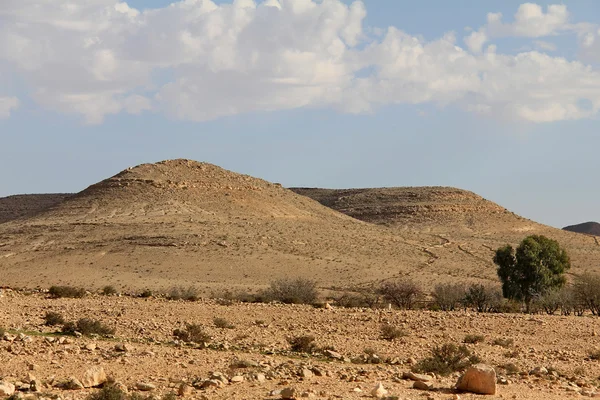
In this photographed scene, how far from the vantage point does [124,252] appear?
55812mm

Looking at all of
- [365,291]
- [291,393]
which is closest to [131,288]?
[365,291]

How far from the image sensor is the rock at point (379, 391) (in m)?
11.7

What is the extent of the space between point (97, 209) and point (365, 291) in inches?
1338

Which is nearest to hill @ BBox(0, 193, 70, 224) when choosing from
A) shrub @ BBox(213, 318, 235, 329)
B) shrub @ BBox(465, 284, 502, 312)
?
shrub @ BBox(465, 284, 502, 312)

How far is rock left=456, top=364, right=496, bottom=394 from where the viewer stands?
40.6 ft

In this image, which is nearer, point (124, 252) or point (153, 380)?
point (153, 380)

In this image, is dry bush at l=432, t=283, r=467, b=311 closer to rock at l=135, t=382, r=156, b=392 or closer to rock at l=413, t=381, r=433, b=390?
rock at l=413, t=381, r=433, b=390

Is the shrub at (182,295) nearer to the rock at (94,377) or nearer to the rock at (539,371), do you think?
the rock at (539,371)

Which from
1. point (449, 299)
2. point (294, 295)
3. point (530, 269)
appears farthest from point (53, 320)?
point (530, 269)

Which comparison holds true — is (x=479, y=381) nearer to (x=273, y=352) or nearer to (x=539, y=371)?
(x=539, y=371)

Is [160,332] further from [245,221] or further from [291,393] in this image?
[245,221]

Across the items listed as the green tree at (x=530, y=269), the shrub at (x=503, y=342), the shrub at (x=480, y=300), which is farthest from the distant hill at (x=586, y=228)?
the shrub at (x=503, y=342)

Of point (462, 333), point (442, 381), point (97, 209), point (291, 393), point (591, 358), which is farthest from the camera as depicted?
point (97, 209)

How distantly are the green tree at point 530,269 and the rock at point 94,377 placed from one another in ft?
100
